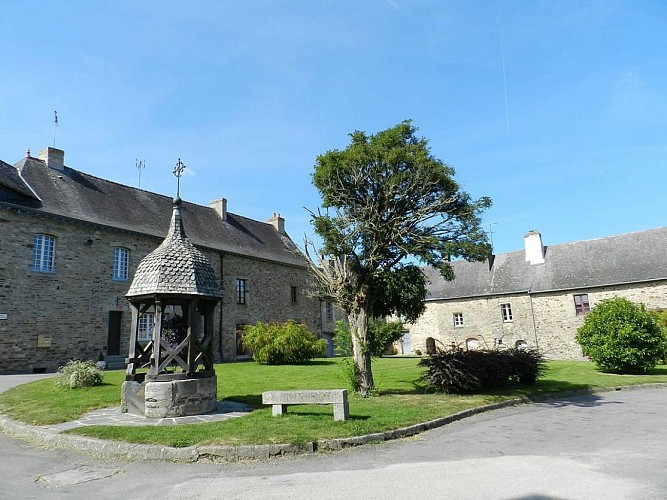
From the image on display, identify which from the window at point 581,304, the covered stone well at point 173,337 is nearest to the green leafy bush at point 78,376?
the covered stone well at point 173,337

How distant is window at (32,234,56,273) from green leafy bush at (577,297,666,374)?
22.3m

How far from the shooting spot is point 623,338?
16.2 m

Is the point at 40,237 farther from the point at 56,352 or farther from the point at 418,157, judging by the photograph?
the point at 418,157

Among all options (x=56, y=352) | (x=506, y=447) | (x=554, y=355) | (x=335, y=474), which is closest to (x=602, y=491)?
(x=506, y=447)

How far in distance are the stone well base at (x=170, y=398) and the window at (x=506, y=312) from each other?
25.7 meters

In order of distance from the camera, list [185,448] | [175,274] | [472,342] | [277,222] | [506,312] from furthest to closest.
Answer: [277,222] < [472,342] < [506,312] < [175,274] < [185,448]

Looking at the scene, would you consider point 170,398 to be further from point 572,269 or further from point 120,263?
point 572,269

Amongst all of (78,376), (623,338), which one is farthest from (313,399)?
(623,338)

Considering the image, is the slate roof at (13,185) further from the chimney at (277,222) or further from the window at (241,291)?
the chimney at (277,222)

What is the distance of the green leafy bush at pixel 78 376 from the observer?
11.5 m

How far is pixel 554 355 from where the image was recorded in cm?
2770

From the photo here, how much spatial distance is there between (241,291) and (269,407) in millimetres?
17765

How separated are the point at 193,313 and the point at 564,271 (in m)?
26.9

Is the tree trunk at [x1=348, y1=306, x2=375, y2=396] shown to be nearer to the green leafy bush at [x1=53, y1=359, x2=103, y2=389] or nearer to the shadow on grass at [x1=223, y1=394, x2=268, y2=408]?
the shadow on grass at [x1=223, y1=394, x2=268, y2=408]
